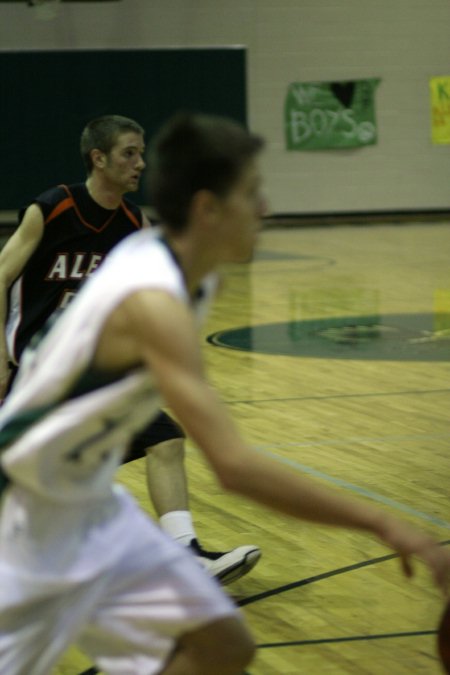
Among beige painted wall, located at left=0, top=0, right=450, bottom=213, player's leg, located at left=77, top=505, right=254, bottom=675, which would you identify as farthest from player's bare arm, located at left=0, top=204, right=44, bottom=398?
beige painted wall, located at left=0, top=0, right=450, bottom=213

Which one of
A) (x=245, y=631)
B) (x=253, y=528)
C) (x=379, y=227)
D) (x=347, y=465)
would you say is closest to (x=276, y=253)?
(x=379, y=227)

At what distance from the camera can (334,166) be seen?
62.4 feet

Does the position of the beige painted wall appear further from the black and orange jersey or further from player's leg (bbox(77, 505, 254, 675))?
player's leg (bbox(77, 505, 254, 675))

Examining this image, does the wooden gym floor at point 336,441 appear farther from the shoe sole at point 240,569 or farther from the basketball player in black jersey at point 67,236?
the basketball player in black jersey at point 67,236

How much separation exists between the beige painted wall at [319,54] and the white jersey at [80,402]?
15.8 meters

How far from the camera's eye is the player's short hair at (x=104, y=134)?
4363 millimetres

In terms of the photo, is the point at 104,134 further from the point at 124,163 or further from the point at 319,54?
the point at 319,54

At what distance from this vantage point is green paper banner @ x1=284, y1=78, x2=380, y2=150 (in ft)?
61.5

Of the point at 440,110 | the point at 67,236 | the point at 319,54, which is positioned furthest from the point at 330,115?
the point at 67,236

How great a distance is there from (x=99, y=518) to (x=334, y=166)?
17173 millimetres

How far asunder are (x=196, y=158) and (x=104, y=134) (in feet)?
7.82

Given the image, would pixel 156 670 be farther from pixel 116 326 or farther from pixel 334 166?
pixel 334 166

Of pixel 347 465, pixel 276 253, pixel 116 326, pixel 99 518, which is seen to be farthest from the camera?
pixel 276 253

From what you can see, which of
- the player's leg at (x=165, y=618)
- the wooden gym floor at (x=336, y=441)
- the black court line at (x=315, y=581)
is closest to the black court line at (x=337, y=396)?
the wooden gym floor at (x=336, y=441)
